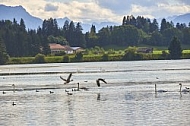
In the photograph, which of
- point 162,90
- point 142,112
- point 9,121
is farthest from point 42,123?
point 162,90

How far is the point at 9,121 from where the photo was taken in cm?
4884

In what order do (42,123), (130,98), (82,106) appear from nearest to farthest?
(42,123), (82,106), (130,98)

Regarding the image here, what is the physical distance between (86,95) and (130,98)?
7847 millimetres

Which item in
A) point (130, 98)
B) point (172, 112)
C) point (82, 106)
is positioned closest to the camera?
point (172, 112)

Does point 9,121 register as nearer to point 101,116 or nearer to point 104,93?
point 101,116

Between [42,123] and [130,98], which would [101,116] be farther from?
[130,98]

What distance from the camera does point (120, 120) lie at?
4669 cm

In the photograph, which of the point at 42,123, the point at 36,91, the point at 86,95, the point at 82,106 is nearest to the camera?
the point at 42,123

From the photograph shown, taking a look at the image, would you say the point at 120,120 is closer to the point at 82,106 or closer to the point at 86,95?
the point at 82,106

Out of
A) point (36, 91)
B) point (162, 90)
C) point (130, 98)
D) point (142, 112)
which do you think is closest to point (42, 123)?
point (142, 112)

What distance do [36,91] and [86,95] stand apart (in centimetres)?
1152

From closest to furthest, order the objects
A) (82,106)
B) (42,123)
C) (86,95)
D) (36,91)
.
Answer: (42,123) → (82,106) → (86,95) → (36,91)

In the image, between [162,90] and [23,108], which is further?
[162,90]

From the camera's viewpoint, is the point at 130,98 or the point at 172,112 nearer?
the point at 172,112
